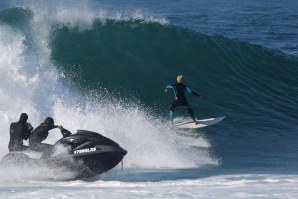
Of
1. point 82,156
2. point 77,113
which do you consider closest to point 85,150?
point 82,156

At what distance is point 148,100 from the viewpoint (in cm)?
2033

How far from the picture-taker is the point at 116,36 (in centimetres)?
2475

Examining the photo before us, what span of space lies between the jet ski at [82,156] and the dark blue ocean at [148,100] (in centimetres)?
18

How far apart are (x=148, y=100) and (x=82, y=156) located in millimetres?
8407

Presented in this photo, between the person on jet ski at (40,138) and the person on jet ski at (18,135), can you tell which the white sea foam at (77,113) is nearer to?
the person on jet ski at (40,138)

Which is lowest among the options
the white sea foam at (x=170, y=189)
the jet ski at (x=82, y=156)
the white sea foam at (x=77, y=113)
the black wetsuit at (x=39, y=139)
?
the white sea foam at (x=170, y=189)

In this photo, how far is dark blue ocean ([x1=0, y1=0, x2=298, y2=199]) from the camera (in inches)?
476

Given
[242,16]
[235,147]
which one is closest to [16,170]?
[235,147]

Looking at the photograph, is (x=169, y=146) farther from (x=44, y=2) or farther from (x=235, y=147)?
(x=44, y=2)

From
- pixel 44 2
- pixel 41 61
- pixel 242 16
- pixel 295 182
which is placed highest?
pixel 242 16

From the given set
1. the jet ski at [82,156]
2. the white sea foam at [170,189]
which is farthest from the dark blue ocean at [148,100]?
the jet ski at [82,156]

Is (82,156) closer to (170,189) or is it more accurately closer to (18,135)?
(18,135)

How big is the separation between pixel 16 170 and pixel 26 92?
5396 mm

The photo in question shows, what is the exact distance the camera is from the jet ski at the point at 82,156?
475 inches
